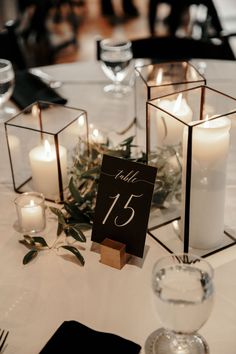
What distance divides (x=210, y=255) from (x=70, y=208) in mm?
320

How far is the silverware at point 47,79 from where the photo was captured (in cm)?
195

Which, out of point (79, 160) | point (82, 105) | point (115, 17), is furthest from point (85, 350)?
point (115, 17)

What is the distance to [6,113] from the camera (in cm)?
178

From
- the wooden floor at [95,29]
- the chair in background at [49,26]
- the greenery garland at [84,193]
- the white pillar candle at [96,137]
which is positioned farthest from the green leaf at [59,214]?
the wooden floor at [95,29]

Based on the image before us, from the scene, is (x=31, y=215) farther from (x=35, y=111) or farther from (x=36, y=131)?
(x=35, y=111)

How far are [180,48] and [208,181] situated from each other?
56.4 inches

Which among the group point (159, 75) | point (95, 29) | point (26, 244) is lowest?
point (95, 29)

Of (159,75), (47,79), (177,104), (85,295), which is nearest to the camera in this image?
(85,295)

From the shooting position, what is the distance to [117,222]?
3.59ft

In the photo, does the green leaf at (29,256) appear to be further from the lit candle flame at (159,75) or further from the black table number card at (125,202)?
the lit candle flame at (159,75)

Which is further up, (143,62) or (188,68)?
(188,68)

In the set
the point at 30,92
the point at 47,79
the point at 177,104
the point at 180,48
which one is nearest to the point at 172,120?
the point at 177,104

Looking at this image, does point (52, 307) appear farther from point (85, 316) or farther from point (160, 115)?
point (160, 115)

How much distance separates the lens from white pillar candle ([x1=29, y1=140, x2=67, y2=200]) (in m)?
1.31
